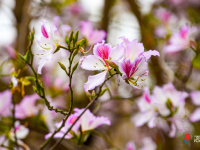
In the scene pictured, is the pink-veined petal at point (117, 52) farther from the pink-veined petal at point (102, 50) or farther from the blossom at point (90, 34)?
the blossom at point (90, 34)

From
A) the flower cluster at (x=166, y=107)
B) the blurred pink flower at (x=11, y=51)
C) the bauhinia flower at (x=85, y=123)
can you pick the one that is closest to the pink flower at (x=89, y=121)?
the bauhinia flower at (x=85, y=123)

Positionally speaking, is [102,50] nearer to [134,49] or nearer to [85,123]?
[134,49]

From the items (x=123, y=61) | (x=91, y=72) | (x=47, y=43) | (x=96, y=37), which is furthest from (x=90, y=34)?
(x=91, y=72)

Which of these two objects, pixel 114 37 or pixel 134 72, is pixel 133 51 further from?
pixel 114 37

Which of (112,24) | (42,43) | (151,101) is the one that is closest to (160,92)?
(151,101)

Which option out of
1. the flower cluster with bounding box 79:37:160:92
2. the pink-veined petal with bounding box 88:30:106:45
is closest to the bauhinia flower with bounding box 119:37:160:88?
the flower cluster with bounding box 79:37:160:92
